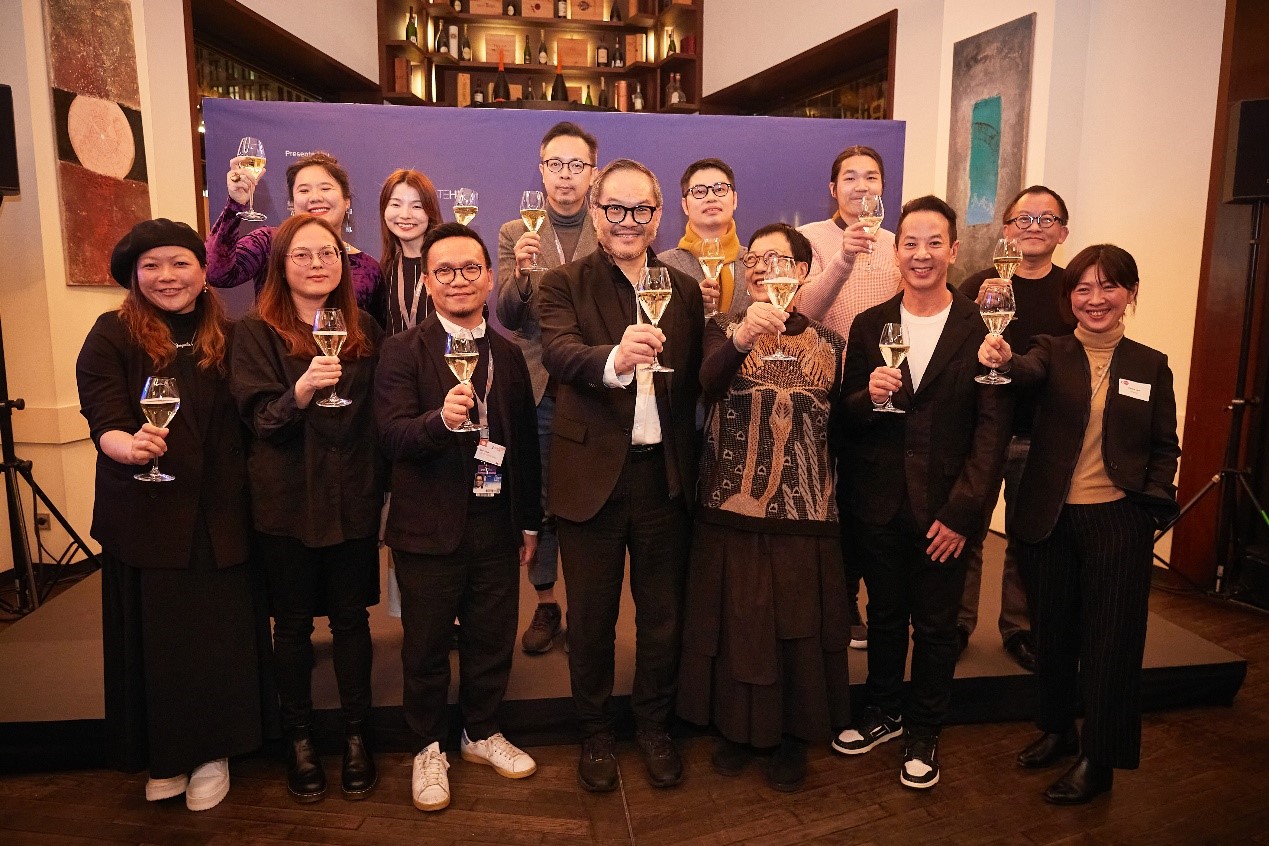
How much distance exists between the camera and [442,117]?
4.34 metres

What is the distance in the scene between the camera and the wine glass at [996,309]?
2193mm

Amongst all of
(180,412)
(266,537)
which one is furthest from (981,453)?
(180,412)

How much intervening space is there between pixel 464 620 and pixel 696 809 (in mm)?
857

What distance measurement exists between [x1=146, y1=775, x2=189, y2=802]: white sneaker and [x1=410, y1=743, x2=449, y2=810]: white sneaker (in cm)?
65

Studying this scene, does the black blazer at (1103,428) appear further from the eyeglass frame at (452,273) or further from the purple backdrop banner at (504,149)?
the purple backdrop banner at (504,149)

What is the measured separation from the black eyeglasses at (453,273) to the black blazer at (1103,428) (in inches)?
59.1

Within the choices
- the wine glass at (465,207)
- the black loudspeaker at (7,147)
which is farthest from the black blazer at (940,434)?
the black loudspeaker at (7,147)

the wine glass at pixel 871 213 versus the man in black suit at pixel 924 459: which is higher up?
the wine glass at pixel 871 213

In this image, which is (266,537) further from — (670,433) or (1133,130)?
(1133,130)

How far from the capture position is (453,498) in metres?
2.27

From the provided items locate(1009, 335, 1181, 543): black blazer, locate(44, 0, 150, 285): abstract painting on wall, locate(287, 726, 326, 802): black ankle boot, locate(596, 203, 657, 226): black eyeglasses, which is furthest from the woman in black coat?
locate(44, 0, 150, 285): abstract painting on wall

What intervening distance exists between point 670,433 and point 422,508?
71 cm

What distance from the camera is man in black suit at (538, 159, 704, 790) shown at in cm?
223

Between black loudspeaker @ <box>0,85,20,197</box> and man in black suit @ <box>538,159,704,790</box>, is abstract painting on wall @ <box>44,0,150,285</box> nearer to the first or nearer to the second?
black loudspeaker @ <box>0,85,20,197</box>
